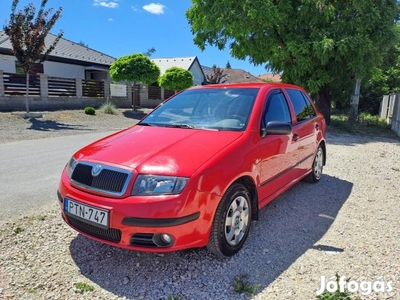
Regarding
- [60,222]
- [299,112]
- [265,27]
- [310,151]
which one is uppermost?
[265,27]

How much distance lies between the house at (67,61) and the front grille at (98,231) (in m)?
21.0

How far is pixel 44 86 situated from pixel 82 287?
18322mm

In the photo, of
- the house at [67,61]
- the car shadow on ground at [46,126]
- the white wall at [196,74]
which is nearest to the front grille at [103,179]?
the car shadow on ground at [46,126]

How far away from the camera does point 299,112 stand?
461 centimetres

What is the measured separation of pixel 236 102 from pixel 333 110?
2717cm

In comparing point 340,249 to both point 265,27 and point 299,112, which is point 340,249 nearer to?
point 299,112

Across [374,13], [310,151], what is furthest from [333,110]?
[310,151]

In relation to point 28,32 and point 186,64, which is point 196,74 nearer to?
point 186,64

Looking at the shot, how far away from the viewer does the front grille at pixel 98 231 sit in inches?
101

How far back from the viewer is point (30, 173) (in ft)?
19.2

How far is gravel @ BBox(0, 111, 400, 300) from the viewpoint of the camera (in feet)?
8.34

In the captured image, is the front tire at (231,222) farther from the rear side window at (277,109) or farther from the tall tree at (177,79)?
the tall tree at (177,79)

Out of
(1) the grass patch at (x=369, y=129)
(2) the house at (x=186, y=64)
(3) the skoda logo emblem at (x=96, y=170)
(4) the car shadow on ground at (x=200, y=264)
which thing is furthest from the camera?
(2) the house at (x=186, y=64)

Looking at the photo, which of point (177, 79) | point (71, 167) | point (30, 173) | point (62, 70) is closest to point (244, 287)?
point (71, 167)
